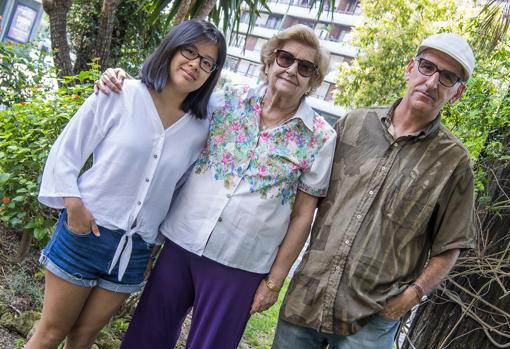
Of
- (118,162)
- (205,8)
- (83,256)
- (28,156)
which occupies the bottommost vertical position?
(83,256)

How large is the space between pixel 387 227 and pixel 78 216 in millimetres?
1404

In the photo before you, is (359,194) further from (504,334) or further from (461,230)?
(504,334)

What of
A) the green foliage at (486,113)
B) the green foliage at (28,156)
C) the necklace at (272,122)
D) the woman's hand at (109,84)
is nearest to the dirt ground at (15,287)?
the green foliage at (28,156)

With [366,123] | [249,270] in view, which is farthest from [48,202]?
[366,123]

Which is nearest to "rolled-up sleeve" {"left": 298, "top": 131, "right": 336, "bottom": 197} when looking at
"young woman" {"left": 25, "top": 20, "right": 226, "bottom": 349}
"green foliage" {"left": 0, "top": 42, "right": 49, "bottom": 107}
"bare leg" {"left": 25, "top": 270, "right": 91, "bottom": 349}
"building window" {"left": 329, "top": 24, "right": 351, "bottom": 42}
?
"young woman" {"left": 25, "top": 20, "right": 226, "bottom": 349}

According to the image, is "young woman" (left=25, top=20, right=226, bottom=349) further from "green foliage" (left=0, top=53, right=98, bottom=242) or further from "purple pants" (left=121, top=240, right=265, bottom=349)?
"green foliage" (left=0, top=53, right=98, bottom=242)

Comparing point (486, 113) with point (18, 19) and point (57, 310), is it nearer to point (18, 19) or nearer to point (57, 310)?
point (57, 310)

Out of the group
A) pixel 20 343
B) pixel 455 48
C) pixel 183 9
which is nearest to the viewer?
pixel 455 48

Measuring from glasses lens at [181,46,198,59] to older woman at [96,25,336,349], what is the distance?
33cm

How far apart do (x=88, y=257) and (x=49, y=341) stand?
1.46 ft

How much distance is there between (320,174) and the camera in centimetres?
249

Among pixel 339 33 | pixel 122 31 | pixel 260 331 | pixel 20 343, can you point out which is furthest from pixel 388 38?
pixel 339 33

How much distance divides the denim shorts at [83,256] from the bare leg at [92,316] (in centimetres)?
5

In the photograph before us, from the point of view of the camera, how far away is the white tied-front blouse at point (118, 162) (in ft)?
7.48
